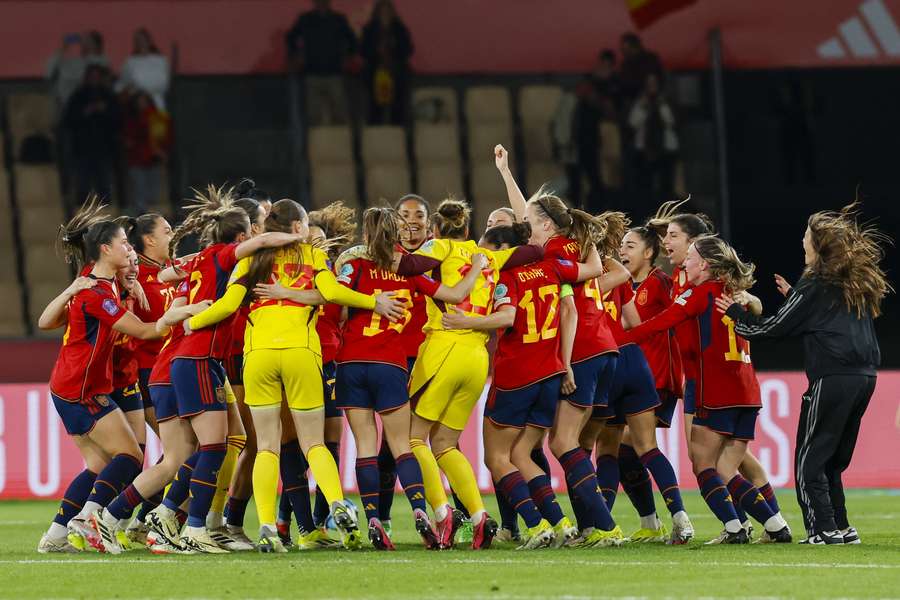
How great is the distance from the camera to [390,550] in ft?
27.8

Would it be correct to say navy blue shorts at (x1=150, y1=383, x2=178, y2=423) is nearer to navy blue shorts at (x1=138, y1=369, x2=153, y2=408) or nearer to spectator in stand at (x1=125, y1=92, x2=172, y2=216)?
navy blue shorts at (x1=138, y1=369, x2=153, y2=408)

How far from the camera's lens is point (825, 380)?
8609mm

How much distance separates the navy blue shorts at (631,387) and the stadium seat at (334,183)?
974 cm

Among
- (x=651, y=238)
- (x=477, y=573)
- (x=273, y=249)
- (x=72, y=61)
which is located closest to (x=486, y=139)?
(x=72, y=61)

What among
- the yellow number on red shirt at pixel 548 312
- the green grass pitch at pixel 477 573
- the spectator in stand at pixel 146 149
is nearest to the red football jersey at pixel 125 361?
the green grass pitch at pixel 477 573

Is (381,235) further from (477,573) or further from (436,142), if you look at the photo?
(436,142)

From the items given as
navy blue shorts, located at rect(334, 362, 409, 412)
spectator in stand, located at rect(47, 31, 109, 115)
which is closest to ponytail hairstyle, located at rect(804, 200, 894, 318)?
navy blue shorts, located at rect(334, 362, 409, 412)

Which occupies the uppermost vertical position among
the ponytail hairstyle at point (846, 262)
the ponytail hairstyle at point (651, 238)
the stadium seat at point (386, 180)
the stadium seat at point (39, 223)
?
the stadium seat at point (386, 180)

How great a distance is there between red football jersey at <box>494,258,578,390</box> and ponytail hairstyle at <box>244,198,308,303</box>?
47.9 inches

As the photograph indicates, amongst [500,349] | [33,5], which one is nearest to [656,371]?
[500,349]

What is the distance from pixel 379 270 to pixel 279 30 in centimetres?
1015

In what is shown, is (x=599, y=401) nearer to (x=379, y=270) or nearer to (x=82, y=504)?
(x=379, y=270)

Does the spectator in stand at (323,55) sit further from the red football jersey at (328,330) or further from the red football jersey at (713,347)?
the red football jersey at (713,347)

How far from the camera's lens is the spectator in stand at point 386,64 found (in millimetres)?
18125
